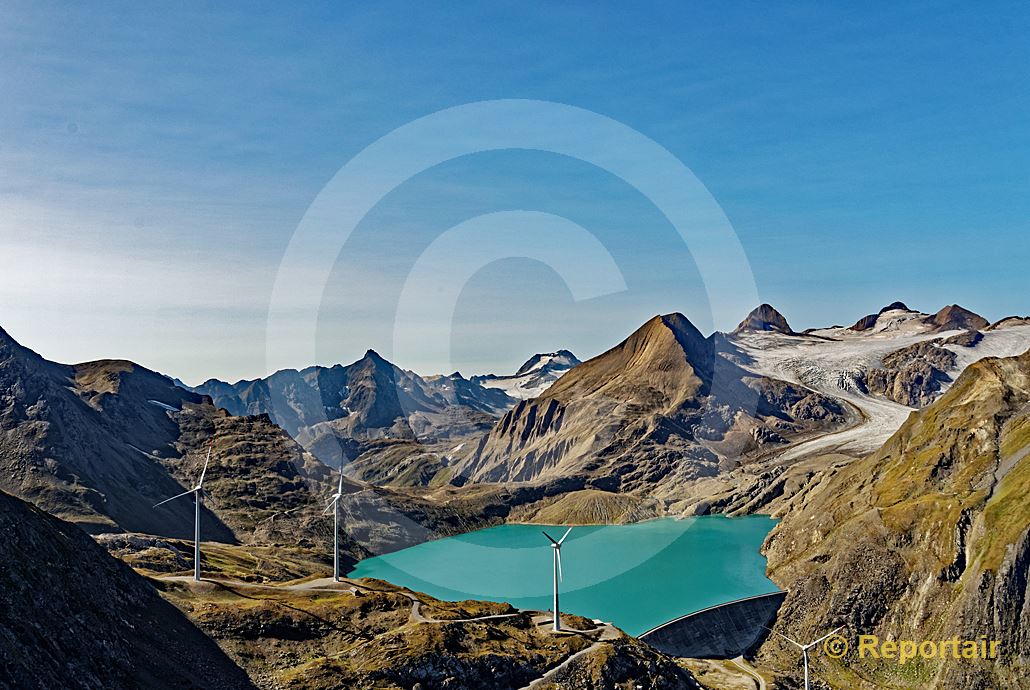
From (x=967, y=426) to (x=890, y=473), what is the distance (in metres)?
23.6

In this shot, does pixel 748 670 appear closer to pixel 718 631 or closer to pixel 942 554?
pixel 718 631

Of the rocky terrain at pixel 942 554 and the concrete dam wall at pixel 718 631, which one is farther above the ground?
the rocky terrain at pixel 942 554

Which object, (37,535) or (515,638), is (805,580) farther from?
(37,535)

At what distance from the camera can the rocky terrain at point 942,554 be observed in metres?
127

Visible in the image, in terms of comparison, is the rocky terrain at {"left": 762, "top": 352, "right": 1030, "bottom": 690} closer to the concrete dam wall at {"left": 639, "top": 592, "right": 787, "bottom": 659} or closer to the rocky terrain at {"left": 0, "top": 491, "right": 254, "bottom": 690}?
the concrete dam wall at {"left": 639, "top": 592, "right": 787, "bottom": 659}

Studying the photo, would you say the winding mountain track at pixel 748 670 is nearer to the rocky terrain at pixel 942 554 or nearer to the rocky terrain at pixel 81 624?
the rocky terrain at pixel 942 554

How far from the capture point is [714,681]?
12725cm

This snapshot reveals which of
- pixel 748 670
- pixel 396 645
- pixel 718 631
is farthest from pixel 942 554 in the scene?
pixel 396 645

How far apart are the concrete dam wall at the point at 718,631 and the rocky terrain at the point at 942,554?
358 centimetres

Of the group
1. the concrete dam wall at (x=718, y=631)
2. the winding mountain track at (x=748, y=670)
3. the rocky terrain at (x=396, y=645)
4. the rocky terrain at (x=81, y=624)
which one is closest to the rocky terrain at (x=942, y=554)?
the concrete dam wall at (x=718, y=631)

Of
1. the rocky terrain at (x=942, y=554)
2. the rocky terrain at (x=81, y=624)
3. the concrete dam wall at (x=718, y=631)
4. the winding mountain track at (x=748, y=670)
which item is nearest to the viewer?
the rocky terrain at (x=81, y=624)

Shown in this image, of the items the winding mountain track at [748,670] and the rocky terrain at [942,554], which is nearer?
the winding mountain track at [748,670]

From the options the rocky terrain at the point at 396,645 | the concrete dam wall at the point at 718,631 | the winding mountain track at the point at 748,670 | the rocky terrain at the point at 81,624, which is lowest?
the winding mountain track at the point at 748,670

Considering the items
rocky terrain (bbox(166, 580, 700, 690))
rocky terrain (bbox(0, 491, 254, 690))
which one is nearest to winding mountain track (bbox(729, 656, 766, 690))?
rocky terrain (bbox(166, 580, 700, 690))
